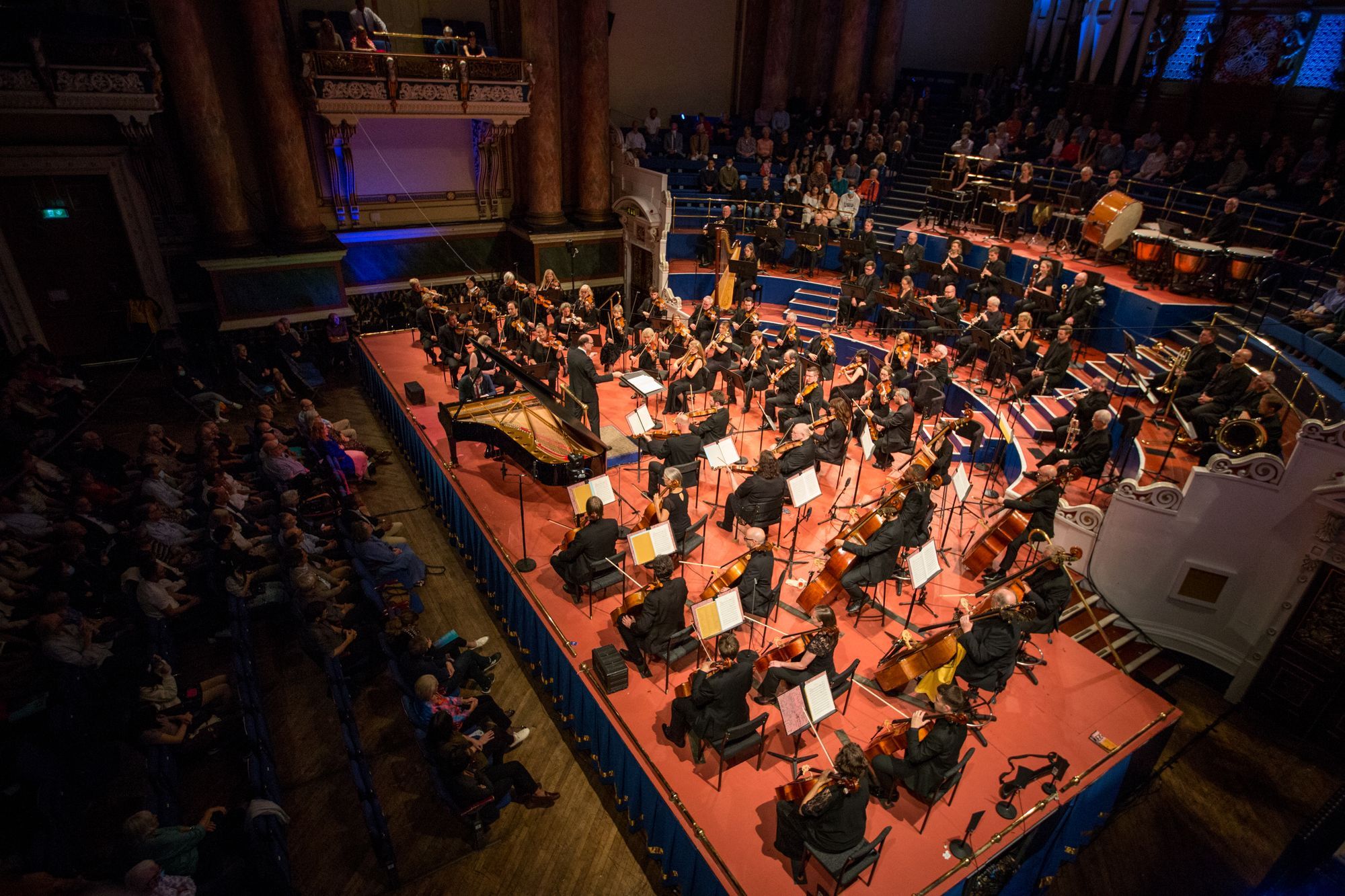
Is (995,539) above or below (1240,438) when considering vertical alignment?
below

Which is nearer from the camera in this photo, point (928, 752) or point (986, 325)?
point (928, 752)

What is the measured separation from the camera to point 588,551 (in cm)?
693

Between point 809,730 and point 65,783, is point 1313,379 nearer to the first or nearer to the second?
point 809,730

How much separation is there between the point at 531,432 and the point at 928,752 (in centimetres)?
564

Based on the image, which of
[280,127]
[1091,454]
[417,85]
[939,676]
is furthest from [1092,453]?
[280,127]

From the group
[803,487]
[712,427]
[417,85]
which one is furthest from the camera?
[417,85]

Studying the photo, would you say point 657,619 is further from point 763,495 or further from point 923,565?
point 923,565

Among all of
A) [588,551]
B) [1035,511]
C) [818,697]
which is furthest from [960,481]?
[588,551]

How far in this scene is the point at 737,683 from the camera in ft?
17.4

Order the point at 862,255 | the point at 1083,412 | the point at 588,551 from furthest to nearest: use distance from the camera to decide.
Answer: the point at 862,255 < the point at 1083,412 < the point at 588,551

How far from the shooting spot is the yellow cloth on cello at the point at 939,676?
6.04 m

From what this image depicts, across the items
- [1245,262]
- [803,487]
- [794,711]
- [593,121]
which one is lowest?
[794,711]

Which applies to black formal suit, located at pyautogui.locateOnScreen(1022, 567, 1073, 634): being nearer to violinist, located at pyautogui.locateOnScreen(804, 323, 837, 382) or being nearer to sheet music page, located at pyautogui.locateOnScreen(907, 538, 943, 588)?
sheet music page, located at pyautogui.locateOnScreen(907, 538, 943, 588)

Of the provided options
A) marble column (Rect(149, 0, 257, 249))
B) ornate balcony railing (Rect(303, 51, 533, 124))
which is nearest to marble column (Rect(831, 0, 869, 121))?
ornate balcony railing (Rect(303, 51, 533, 124))
